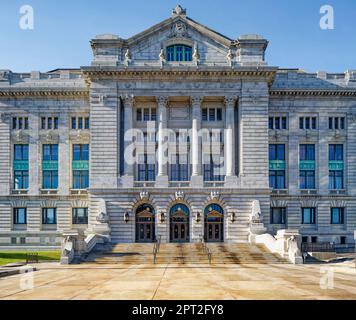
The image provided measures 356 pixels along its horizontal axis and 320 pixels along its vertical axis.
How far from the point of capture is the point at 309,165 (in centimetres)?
5844

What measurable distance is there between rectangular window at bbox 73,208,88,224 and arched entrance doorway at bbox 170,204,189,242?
1174 centimetres

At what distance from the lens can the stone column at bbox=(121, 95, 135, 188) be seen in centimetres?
5338

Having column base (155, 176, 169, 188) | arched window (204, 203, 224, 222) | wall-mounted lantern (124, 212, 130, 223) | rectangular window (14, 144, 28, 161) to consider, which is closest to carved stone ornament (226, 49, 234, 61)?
column base (155, 176, 169, 188)

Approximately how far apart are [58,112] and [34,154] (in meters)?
6.22

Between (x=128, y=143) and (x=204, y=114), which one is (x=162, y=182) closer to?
(x=128, y=143)

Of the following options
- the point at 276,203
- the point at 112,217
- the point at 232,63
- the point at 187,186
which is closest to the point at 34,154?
the point at 112,217

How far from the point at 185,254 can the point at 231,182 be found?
12.9 meters

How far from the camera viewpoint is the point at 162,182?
5344 cm

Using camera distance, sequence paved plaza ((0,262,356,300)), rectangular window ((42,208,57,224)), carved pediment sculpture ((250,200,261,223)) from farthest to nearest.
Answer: rectangular window ((42,208,57,224)) < carved pediment sculpture ((250,200,261,223)) < paved plaza ((0,262,356,300))

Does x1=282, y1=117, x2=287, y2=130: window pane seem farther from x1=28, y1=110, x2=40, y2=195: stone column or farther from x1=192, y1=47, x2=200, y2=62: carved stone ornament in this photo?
x1=28, y1=110, x2=40, y2=195: stone column

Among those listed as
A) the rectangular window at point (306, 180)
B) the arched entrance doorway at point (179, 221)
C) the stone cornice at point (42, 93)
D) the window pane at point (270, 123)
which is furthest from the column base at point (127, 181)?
the rectangular window at point (306, 180)

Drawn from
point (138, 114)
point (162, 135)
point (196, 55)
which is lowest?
point (162, 135)

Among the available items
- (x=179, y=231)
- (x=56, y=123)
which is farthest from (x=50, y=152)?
(x=179, y=231)

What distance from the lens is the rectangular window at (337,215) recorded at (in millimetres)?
57688
